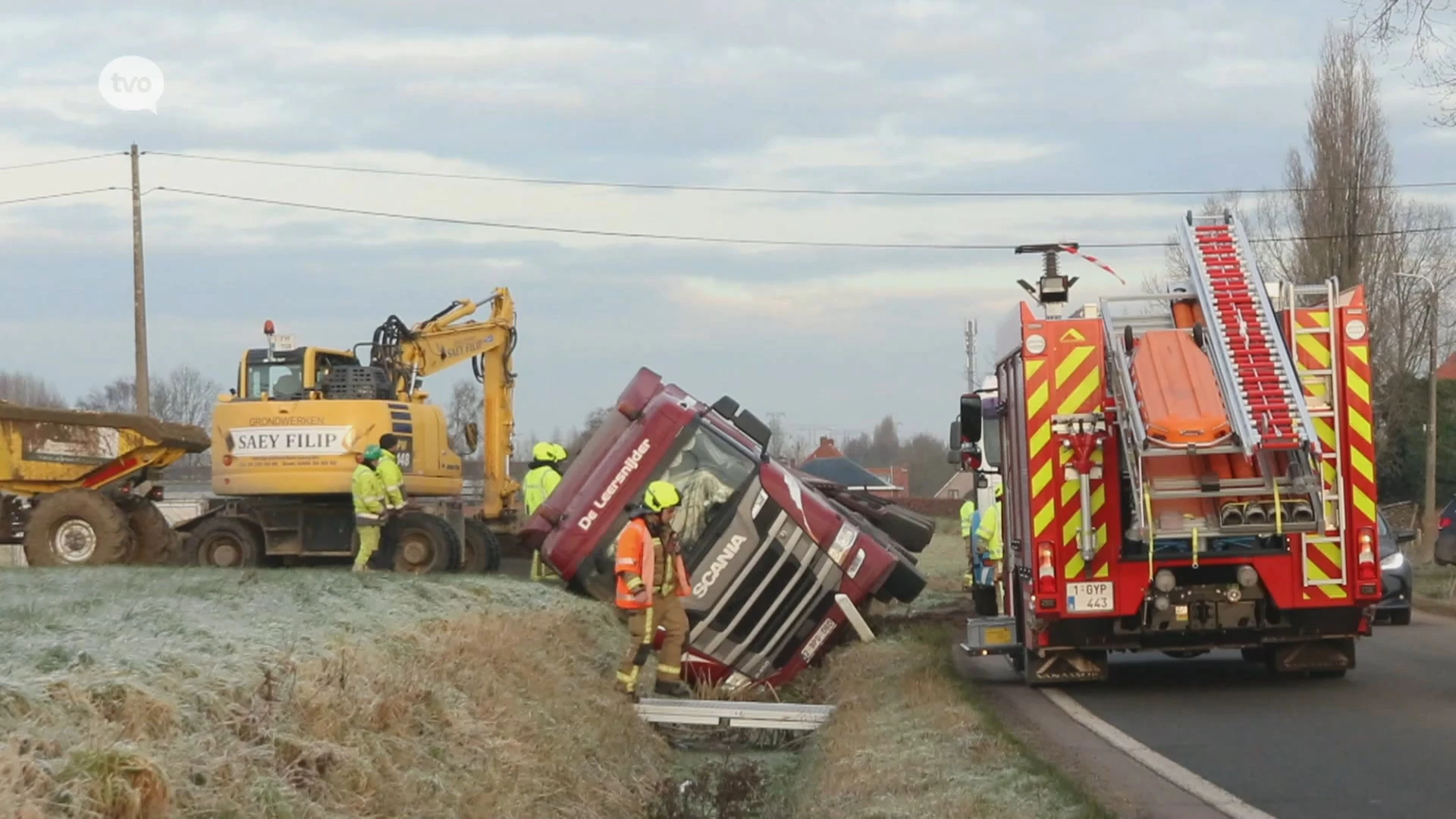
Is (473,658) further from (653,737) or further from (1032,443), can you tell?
(1032,443)

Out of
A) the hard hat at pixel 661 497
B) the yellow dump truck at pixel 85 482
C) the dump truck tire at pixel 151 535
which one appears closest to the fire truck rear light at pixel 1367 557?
the hard hat at pixel 661 497

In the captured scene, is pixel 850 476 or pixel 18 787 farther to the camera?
pixel 850 476

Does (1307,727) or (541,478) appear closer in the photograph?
(1307,727)

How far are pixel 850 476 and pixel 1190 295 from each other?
144 feet

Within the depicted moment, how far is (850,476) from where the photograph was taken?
57.5 metres

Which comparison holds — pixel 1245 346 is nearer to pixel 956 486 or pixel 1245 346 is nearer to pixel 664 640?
pixel 664 640

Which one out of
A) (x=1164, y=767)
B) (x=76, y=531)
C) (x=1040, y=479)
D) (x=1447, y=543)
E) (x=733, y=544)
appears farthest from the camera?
(x=76, y=531)

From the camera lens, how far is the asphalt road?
8867mm

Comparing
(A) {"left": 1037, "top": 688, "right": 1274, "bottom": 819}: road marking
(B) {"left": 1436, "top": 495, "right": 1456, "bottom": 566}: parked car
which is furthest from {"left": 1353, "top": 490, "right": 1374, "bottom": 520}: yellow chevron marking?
(B) {"left": 1436, "top": 495, "right": 1456, "bottom": 566}: parked car

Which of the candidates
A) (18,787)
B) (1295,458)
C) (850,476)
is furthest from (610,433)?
(850,476)

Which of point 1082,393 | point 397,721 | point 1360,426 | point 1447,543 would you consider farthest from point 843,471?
point 397,721

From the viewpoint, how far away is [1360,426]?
12867 mm

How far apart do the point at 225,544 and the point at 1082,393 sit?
1551cm

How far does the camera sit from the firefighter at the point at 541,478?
21.5m
